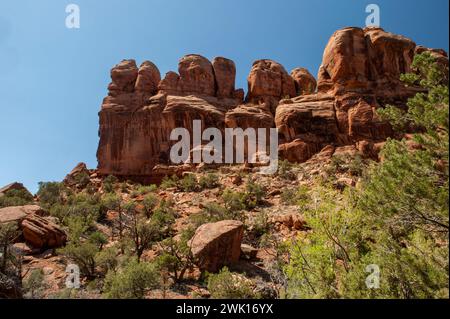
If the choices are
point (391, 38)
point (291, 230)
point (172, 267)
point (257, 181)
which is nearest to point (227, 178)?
point (257, 181)

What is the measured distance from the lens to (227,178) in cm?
2694

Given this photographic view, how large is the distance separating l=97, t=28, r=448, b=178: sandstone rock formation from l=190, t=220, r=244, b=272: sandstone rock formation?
16.1m

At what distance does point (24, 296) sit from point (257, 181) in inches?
727

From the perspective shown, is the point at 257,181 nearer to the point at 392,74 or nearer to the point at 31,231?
the point at 31,231

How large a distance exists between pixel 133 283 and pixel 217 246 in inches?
178

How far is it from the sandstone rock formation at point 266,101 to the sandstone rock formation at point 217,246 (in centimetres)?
1614

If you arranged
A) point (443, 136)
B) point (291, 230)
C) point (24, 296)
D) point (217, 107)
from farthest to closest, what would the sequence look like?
point (217, 107) < point (291, 230) < point (24, 296) < point (443, 136)

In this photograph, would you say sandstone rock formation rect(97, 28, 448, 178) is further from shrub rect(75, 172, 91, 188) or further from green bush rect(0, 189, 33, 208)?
green bush rect(0, 189, 33, 208)

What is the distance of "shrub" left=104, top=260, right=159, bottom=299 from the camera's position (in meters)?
9.32

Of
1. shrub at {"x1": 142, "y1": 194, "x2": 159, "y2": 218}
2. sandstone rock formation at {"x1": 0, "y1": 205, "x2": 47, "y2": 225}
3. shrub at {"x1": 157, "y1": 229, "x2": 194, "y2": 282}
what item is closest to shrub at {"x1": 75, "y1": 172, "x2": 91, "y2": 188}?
shrub at {"x1": 142, "y1": 194, "x2": 159, "y2": 218}

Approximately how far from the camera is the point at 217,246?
13.4 meters

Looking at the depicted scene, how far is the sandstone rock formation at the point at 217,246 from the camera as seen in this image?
519 inches

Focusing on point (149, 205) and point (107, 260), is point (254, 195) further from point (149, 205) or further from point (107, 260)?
point (107, 260)

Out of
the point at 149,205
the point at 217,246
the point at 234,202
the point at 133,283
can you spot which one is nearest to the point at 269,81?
the point at 234,202
